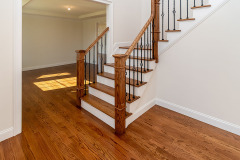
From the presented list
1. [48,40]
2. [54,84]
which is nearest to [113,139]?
[54,84]

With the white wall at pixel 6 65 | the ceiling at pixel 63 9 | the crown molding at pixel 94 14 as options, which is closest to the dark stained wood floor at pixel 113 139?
the white wall at pixel 6 65

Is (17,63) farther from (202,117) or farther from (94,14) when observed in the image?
(94,14)

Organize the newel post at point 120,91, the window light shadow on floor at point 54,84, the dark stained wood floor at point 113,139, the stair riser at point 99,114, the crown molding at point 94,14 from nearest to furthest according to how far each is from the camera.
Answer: the dark stained wood floor at point 113,139 < the newel post at point 120,91 < the stair riser at point 99,114 < the window light shadow on floor at point 54,84 < the crown molding at point 94,14

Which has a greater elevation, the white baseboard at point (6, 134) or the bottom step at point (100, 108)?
the bottom step at point (100, 108)

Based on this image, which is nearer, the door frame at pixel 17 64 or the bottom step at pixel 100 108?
the door frame at pixel 17 64

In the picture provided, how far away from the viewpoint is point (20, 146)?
2.01 meters

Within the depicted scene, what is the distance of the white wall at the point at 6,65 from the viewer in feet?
6.61

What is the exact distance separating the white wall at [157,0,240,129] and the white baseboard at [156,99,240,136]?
0.17ft

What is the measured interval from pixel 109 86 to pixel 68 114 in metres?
0.93

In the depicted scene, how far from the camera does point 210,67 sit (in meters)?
2.53

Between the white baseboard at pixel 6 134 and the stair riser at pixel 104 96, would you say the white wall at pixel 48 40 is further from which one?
the white baseboard at pixel 6 134

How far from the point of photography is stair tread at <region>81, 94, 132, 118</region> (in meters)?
2.55

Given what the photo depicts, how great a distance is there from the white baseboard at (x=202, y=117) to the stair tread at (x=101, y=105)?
1.05m

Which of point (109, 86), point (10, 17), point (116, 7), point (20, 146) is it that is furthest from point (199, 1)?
point (20, 146)
